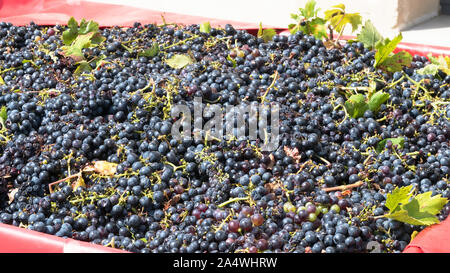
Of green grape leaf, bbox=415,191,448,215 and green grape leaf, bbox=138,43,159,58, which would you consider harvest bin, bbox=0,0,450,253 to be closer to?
green grape leaf, bbox=415,191,448,215

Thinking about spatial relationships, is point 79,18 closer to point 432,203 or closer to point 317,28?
point 317,28

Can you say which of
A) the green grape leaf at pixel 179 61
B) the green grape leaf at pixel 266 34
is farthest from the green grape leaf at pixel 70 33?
the green grape leaf at pixel 266 34

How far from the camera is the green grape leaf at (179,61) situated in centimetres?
205

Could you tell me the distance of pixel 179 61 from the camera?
207 cm

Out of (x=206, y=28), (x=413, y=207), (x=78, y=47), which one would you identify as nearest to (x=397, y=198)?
(x=413, y=207)

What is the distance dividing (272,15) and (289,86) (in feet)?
7.55

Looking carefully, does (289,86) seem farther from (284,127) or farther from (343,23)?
(343,23)

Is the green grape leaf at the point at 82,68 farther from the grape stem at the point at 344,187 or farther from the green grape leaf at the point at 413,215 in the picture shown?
the green grape leaf at the point at 413,215

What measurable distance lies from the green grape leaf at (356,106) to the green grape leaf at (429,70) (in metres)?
0.40

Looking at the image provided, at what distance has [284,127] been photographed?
1.69 m

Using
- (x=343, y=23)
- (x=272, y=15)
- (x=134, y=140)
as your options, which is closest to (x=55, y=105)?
(x=134, y=140)

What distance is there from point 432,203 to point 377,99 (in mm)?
525

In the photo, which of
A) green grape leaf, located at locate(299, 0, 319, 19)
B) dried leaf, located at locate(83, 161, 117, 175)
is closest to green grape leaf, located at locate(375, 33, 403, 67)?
green grape leaf, located at locate(299, 0, 319, 19)

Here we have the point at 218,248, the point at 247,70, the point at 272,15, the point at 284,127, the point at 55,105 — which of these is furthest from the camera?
the point at 272,15
